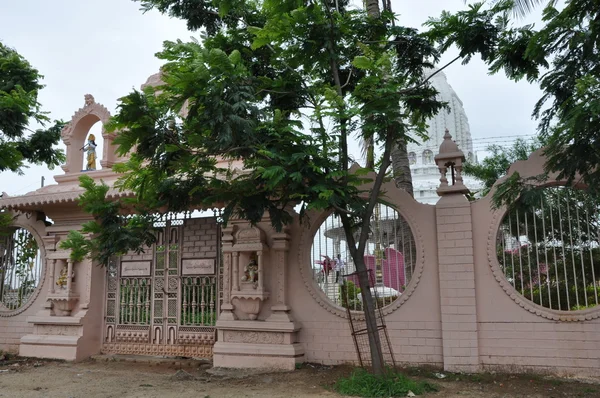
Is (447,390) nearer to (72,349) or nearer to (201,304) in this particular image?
(201,304)

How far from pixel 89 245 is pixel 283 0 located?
13.4 ft

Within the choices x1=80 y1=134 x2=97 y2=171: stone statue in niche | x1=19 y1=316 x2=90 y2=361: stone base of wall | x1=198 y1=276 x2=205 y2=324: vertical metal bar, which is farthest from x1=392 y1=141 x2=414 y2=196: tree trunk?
x1=19 y1=316 x2=90 y2=361: stone base of wall

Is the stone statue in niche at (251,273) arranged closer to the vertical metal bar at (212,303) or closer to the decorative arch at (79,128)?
the vertical metal bar at (212,303)

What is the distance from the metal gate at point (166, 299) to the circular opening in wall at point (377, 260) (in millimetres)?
1760

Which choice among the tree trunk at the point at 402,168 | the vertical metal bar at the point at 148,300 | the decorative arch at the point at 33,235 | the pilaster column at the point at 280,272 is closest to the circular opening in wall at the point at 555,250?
the tree trunk at the point at 402,168

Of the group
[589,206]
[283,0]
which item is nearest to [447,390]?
[589,206]

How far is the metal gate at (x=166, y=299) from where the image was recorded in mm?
8344

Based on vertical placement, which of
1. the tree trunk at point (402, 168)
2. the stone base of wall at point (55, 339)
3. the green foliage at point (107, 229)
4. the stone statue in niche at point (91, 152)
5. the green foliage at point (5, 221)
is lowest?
the stone base of wall at point (55, 339)

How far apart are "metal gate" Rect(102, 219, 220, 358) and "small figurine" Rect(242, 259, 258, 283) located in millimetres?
684

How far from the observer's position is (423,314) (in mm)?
7051

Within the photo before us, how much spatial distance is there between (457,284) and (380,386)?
6.03 ft

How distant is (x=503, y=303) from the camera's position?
22.0 ft

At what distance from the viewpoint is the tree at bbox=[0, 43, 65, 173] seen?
29.9 ft

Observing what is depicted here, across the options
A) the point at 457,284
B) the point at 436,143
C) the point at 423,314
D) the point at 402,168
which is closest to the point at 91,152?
the point at 402,168
